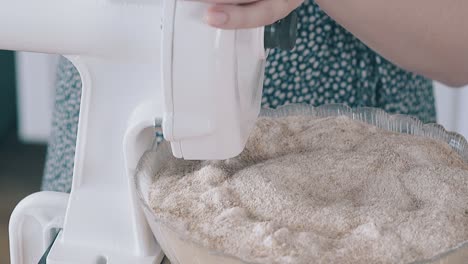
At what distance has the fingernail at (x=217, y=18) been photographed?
494mm

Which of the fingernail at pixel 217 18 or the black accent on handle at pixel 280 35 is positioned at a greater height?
the fingernail at pixel 217 18

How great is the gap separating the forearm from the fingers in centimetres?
22

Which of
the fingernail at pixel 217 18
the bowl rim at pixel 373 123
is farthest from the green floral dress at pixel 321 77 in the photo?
the fingernail at pixel 217 18

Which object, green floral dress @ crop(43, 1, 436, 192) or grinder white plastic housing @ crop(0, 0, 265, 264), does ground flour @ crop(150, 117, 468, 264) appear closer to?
grinder white plastic housing @ crop(0, 0, 265, 264)

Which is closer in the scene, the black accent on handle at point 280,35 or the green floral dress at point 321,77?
the black accent on handle at point 280,35

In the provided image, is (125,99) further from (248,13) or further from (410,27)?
(410,27)

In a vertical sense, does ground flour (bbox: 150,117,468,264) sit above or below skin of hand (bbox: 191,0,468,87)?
below

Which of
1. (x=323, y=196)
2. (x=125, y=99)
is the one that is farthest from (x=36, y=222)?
(x=323, y=196)

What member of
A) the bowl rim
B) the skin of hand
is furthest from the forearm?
the bowl rim

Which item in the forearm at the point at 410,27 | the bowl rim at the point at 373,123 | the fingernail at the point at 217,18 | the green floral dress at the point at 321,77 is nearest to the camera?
the fingernail at the point at 217,18

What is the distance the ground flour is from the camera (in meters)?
0.50

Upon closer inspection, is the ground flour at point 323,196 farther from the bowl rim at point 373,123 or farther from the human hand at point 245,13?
the human hand at point 245,13

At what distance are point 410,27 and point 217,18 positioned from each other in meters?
0.37

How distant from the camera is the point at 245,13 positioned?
0.51 meters
